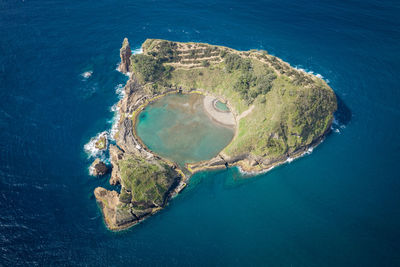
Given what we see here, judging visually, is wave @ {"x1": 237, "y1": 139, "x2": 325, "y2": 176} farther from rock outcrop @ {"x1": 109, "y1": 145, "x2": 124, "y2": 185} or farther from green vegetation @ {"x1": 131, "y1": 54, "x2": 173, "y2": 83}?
green vegetation @ {"x1": 131, "y1": 54, "x2": 173, "y2": 83}

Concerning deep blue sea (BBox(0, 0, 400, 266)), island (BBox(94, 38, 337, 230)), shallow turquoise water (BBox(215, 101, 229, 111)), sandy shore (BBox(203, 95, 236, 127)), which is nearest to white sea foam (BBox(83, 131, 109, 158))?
deep blue sea (BBox(0, 0, 400, 266))

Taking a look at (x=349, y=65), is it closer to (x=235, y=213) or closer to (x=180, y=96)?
(x=180, y=96)

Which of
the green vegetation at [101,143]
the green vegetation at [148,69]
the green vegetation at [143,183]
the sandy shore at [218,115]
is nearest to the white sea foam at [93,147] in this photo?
the green vegetation at [101,143]

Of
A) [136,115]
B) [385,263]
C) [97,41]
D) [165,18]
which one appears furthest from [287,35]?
[385,263]

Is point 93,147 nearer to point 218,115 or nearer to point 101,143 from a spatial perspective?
point 101,143

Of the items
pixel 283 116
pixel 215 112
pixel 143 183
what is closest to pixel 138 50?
pixel 215 112

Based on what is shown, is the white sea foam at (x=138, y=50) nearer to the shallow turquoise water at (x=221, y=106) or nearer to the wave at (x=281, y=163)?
the shallow turquoise water at (x=221, y=106)
